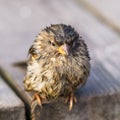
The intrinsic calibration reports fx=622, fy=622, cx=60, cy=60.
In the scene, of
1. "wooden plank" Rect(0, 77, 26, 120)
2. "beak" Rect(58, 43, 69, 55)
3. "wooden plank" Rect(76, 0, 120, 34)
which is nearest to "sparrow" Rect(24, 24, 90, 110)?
"beak" Rect(58, 43, 69, 55)

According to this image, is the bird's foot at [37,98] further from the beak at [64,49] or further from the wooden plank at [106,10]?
the wooden plank at [106,10]

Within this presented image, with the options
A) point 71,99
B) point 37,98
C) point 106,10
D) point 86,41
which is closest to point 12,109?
point 37,98

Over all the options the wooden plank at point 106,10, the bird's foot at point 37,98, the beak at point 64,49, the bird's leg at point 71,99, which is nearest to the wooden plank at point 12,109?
the bird's foot at point 37,98

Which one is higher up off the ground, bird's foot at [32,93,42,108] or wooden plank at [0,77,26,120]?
bird's foot at [32,93,42,108]

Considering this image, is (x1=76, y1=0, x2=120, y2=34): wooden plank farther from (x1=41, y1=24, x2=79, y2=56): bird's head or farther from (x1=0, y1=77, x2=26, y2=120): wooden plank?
(x1=0, y1=77, x2=26, y2=120): wooden plank

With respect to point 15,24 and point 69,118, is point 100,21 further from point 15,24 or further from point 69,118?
point 69,118

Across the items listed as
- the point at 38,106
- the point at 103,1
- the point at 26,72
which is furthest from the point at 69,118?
the point at 103,1
